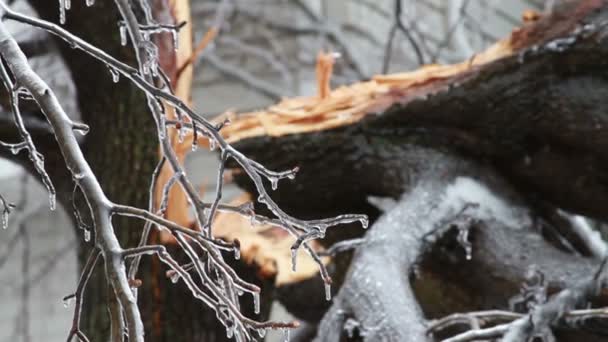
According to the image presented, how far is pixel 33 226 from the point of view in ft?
17.2

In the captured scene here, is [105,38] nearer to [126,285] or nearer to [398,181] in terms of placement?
[398,181]

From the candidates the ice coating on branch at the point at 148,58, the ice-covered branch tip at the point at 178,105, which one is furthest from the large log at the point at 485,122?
the ice coating on branch at the point at 148,58

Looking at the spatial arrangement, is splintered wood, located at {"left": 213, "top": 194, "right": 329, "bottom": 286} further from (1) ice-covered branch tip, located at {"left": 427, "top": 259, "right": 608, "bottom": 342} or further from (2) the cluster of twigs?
(2) the cluster of twigs

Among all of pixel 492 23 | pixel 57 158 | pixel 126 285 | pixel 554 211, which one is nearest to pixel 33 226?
pixel 492 23

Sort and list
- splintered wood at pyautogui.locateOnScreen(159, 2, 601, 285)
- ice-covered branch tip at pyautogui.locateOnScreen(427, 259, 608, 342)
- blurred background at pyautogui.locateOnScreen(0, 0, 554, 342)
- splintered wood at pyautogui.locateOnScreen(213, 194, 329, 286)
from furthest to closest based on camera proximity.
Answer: blurred background at pyautogui.locateOnScreen(0, 0, 554, 342), splintered wood at pyautogui.locateOnScreen(213, 194, 329, 286), splintered wood at pyautogui.locateOnScreen(159, 2, 601, 285), ice-covered branch tip at pyautogui.locateOnScreen(427, 259, 608, 342)

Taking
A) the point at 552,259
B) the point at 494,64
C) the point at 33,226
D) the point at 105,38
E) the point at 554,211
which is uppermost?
the point at 33,226

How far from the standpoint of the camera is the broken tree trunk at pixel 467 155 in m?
1.46

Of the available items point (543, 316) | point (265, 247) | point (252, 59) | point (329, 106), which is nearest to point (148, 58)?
point (543, 316)

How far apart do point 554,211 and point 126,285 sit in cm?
117

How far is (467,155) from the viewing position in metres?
1.65

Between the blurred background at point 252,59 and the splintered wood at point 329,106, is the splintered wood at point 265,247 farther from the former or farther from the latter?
the blurred background at point 252,59

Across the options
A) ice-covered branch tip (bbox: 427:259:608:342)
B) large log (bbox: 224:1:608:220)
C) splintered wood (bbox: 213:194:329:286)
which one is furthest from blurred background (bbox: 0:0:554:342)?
ice-covered branch tip (bbox: 427:259:608:342)

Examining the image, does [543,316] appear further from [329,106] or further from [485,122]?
[329,106]

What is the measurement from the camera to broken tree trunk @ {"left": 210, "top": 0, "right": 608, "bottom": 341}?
1.46 meters
